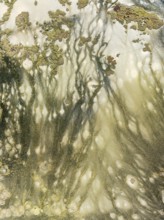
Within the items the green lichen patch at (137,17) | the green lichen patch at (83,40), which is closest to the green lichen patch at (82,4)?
the green lichen patch at (137,17)

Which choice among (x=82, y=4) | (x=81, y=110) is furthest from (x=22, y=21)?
(x=81, y=110)

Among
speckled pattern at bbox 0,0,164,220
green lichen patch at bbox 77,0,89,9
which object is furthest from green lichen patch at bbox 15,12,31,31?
green lichen patch at bbox 77,0,89,9

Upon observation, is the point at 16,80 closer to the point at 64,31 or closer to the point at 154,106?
the point at 64,31

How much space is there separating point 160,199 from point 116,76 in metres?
5.28

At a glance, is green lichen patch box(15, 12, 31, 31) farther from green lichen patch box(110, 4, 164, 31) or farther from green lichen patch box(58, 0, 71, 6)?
green lichen patch box(110, 4, 164, 31)

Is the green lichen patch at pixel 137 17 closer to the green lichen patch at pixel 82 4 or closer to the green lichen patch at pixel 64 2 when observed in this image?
the green lichen patch at pixel 82 4

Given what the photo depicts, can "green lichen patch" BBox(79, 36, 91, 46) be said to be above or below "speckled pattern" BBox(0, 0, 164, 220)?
above

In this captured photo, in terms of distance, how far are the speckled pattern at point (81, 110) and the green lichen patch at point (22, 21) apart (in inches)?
1.8

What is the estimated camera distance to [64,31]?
15.6 meters

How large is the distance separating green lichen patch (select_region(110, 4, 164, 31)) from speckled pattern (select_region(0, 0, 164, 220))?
0.15ft

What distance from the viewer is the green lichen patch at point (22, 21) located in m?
15.6

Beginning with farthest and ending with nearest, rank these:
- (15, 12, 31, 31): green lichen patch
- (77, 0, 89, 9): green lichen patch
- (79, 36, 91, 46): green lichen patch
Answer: (77, 0, 89, 9): green lichen patch < (15, 12, 31, 31): green lichen patch < (79, 36, 91, 46): green lichen patch

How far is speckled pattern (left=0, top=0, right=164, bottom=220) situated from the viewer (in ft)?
39.4

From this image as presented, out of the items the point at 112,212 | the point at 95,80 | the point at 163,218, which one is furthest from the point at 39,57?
the point at 163,218
